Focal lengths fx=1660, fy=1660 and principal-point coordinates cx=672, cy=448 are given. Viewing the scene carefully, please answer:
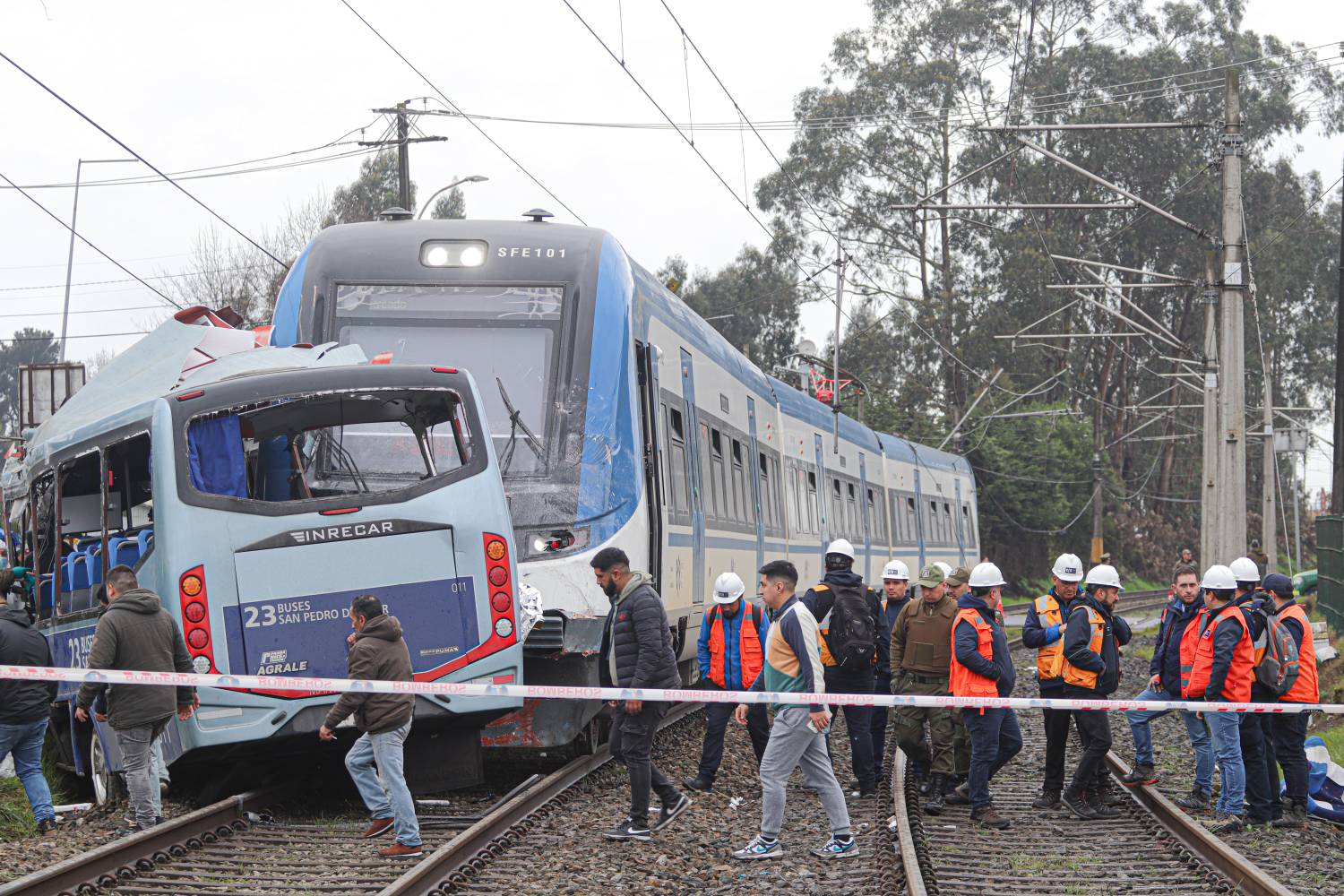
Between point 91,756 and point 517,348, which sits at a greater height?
point 517,348

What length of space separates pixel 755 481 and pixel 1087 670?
666cm

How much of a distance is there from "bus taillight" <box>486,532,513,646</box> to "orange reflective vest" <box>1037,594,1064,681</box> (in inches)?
136

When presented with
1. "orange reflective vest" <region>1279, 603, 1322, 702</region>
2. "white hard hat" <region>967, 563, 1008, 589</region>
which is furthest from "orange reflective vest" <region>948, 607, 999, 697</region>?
"orange reflective vest" <region>1279, 603, 1322, 702</region>

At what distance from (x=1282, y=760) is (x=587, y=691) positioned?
4.44 metres

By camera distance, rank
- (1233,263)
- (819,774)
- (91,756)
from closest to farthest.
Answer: (819,774) < (91,756) < (1233,263)

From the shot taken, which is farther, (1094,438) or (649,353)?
(1094,438)

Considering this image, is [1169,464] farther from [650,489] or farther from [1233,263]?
[650,489]

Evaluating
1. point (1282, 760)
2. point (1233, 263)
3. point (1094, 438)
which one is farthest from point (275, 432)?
point (1094, 438)

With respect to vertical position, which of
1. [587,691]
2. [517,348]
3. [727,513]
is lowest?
[587,691]

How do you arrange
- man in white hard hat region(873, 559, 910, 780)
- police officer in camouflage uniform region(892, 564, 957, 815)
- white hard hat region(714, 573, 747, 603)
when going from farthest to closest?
man in white hard hat region(873, 559, 910, 780) → police officer in camouflage uniform region(892, 564, 957, 815) → white hard hat region(714, 573, 747, 603)

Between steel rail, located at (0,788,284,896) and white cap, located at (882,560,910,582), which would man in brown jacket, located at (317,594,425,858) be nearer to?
steel rail, located at (0,788,284,896)

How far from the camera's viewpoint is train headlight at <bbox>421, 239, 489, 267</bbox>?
1164 cm

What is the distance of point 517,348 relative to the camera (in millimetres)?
11305

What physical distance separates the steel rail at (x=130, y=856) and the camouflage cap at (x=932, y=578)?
4541 millimetres
